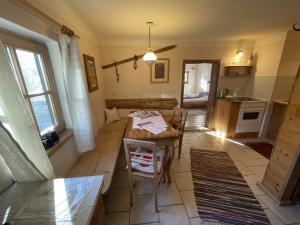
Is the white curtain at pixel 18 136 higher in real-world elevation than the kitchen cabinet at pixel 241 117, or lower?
higher

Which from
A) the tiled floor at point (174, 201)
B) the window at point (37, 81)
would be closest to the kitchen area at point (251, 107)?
the tiled floor at point (174, 201)

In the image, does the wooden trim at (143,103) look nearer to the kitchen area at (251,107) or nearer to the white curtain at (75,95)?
the kitchen area at (251,107)

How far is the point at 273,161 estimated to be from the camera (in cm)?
172

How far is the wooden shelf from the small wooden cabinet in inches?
28.8

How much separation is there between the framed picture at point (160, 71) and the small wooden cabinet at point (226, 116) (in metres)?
1.55

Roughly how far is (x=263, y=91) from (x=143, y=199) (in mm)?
3629

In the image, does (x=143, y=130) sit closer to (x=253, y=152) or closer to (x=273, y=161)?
(x=273, y=161)

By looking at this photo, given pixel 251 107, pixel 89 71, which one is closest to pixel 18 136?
pixel 89 71

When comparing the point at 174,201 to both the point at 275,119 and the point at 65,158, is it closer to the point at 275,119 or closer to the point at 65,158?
the point at 65,158

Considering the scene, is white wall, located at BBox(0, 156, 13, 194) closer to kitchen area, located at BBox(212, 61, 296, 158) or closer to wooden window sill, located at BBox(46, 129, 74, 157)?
wooden window sill, located at BBox(46, 129, 74, 157)

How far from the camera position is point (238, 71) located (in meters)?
3.60

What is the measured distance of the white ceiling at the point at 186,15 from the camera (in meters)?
1.67

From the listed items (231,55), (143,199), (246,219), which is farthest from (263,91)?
(143,199)

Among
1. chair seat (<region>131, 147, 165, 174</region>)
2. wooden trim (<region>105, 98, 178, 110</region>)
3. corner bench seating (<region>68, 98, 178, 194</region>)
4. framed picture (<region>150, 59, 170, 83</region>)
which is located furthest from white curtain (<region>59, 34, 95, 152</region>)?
framed picture (<region>150, 59, 170, 83</region>)
